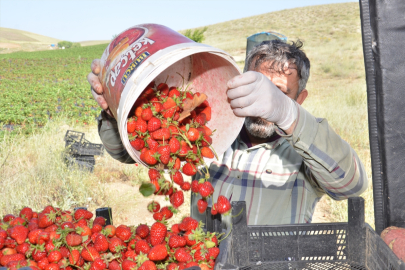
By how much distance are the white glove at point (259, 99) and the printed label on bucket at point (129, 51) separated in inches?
10.6

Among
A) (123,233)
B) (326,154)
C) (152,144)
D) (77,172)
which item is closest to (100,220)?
(123,233)

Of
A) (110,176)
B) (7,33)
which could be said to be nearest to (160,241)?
(110,176)

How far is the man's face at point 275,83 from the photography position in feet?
6.39

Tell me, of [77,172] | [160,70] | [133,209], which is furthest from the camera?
[77,172]

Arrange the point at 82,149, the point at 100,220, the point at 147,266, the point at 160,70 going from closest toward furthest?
the point at 160,70, the point at 147,266, the point at 100,220, the point at 82,149

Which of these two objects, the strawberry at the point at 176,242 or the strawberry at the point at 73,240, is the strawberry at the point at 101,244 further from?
the strawberry at the point at 176,242

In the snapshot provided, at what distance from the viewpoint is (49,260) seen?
1.37 m

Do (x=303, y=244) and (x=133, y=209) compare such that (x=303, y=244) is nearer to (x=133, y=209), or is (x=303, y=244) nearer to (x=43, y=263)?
(x=43, y=263)

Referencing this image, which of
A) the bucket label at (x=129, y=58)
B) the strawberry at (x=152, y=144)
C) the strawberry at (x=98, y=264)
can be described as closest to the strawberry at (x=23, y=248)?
the strawberry at (x=98, y=264)

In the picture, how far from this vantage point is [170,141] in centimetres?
143

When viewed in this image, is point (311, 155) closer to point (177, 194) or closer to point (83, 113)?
point (177, 194)

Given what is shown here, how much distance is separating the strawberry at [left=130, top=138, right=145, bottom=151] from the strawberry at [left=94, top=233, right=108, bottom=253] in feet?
1.27

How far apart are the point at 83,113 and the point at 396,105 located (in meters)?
9.94

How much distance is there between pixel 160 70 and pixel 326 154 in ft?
2.39
